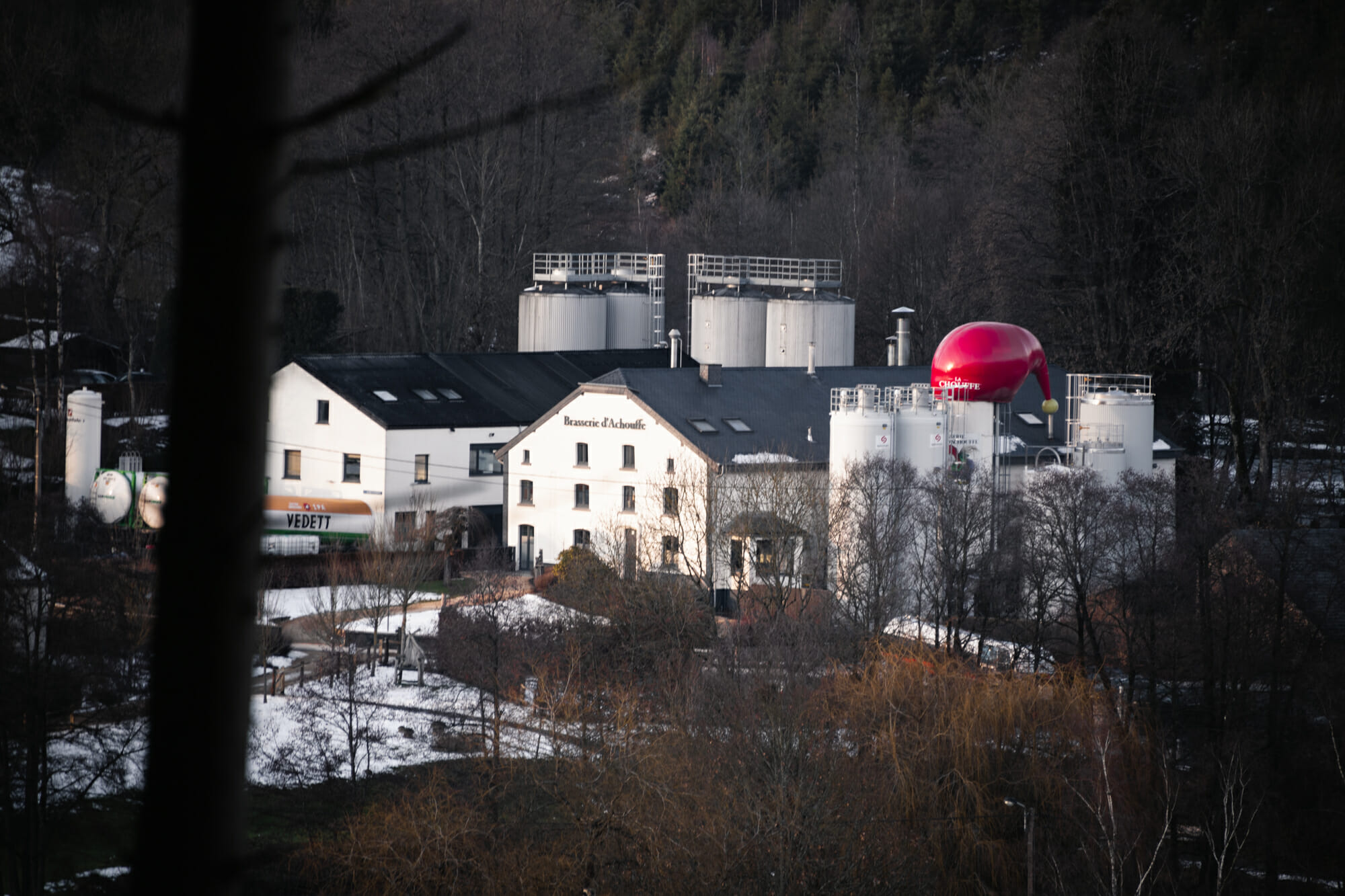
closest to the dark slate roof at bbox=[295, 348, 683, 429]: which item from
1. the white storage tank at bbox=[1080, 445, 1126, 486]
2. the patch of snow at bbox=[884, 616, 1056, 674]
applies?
the patch of snow at bbox=[884, 616, 1056, 674]

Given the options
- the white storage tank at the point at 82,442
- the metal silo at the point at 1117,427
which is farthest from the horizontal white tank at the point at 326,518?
the metal silo at the point at 1117,427

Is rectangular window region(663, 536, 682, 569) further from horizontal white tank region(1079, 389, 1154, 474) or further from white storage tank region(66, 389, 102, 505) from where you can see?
white storage tank region(66, 389, 102, 505)

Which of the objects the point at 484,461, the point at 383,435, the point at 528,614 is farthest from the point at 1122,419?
the point at 383,435

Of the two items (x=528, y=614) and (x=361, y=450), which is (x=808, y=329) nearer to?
(x=361, y=450)

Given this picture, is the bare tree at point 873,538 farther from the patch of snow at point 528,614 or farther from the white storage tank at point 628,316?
the white storage tank at point 628,316

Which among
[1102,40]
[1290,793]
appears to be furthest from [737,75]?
[1290,793]

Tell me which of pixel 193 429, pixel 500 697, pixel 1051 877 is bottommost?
pixel 1051 877

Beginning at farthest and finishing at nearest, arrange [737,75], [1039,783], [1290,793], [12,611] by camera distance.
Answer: [737,75] → [1290,793] → [1039,783] → [12,611]

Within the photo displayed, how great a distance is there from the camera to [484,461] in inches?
1811

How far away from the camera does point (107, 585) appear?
24.0 m

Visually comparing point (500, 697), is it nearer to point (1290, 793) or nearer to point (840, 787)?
point (840, 787)

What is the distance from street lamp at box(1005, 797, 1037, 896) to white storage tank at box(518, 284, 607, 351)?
36.7 m

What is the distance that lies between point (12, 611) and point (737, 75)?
62.3m

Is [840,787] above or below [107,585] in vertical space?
below
